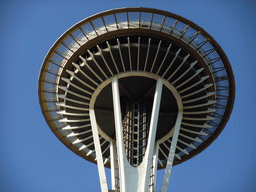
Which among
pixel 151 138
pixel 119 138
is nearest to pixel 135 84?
pixel 151 138

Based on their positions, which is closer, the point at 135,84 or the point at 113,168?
the point at 135,84

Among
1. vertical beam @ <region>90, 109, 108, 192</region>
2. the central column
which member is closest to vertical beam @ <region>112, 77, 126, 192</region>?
the central column

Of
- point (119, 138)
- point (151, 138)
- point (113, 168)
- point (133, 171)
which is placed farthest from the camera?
point (113, 168)

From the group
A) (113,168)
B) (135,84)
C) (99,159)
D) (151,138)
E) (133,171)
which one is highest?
(135,84)

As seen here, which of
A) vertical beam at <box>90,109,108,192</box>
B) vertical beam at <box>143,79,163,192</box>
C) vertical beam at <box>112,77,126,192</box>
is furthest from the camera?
vertical beam at <box>90,109,108,192</box>

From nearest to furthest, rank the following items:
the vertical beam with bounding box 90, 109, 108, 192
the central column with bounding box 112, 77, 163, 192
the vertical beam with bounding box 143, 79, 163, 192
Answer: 1. the central column with bounding box 112, 77, 163, 192
2. the vertical beam with bounding box 143, 79, 163, 192
3. the vertical beam with bounding box 90, 109, 108, 192

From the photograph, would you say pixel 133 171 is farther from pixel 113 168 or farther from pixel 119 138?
pixel 113 168

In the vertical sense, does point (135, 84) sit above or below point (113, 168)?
above

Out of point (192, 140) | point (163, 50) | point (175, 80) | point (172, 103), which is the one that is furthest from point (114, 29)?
point (192, 140)

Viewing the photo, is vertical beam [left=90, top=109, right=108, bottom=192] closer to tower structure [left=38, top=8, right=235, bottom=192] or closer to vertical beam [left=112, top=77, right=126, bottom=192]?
tower structure [left=38, top=8, right=235, bottom=192]

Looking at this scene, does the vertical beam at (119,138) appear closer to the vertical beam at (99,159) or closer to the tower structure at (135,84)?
the tower structure at (135,84)
